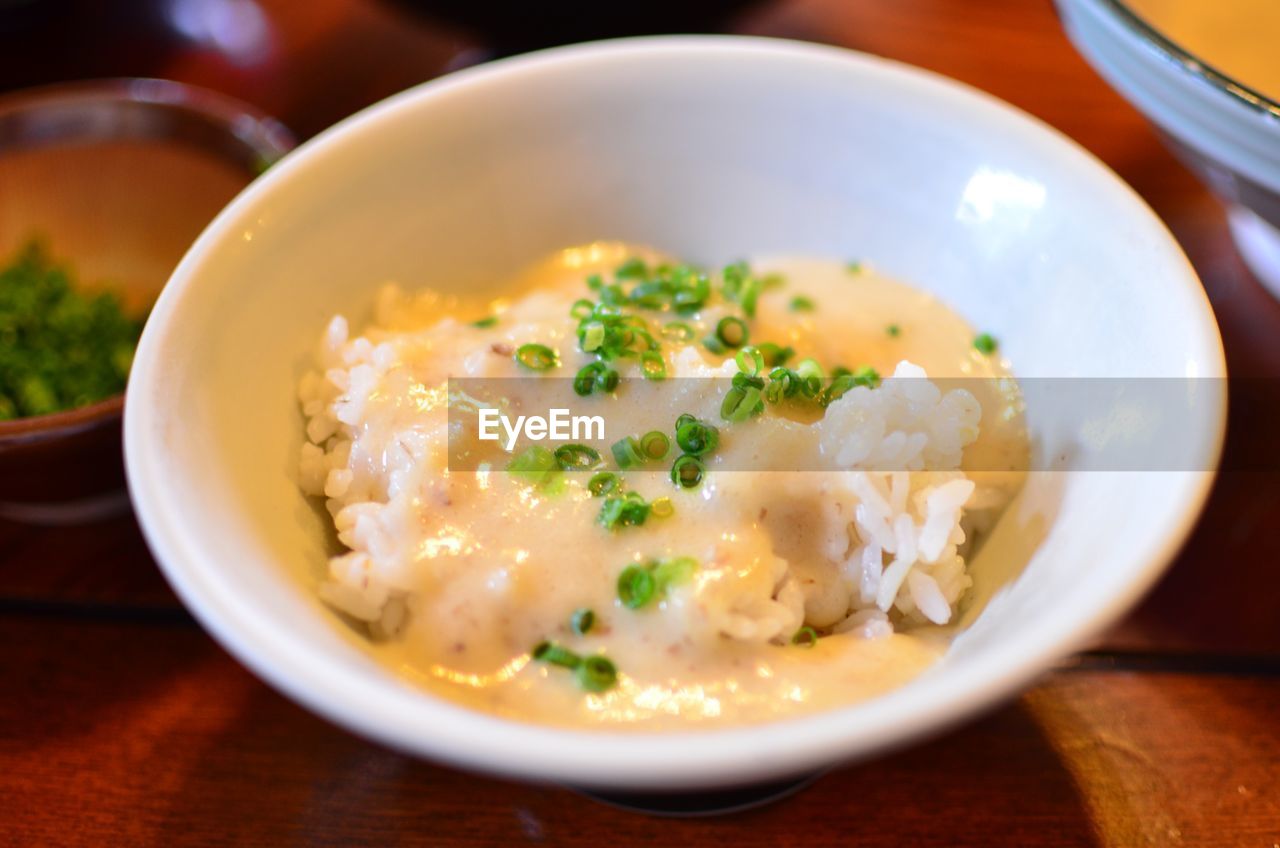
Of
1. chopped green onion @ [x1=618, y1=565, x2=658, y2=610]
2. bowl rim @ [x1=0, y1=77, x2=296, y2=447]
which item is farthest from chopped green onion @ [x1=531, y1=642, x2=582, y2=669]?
bowl rim @ [x1=0, y1=77, x2=296, y2=447]

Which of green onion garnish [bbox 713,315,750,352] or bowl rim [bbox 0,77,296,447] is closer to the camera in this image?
green onion garnish [bbox 713,315,750,352]

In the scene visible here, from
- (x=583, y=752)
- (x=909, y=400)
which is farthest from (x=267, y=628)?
(x=909, y=400)

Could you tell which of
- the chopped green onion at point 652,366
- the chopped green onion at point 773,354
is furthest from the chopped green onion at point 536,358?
the chopped green onion at point 773,354

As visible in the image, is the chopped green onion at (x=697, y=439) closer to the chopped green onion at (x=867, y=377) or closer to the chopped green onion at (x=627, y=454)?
the chopped green onion at (x=627, y=454)

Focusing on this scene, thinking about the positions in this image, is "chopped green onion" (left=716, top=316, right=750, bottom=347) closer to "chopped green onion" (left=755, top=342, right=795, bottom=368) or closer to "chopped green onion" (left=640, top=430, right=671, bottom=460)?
"chopped green onion" (left=755, top=342, right=795, bottom=368)

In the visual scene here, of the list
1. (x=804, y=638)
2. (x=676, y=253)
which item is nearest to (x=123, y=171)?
(x=676, y=253)
